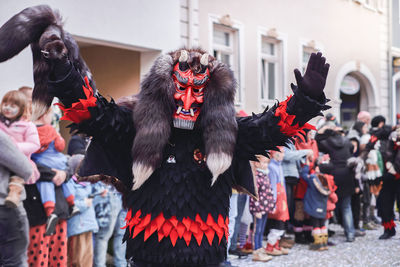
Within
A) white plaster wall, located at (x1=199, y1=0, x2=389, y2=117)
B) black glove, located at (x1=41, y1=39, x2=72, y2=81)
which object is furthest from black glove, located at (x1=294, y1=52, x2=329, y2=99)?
white plaster wall, located at (x1=199, y1=0, x2=389, y2=117)

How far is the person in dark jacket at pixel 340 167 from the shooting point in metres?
7.63

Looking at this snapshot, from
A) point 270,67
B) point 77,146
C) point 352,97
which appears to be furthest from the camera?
point 352,97

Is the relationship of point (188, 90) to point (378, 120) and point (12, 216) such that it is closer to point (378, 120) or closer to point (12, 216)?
point (12, 216)

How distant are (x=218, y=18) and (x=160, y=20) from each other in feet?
5.47

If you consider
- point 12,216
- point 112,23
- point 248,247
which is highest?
point 112,23

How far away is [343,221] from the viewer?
Result: 7926mm

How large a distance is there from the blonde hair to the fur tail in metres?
1.53

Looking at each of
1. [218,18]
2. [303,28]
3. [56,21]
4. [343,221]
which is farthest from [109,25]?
[303,28]

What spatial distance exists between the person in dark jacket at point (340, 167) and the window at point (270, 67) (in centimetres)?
384

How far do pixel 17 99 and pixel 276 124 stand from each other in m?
2.32

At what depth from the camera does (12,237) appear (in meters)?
3.80

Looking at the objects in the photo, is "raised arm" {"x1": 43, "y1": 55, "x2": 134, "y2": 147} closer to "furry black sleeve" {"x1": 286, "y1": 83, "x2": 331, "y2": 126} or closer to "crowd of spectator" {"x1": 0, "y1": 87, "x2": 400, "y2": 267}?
"crowd of spectator" {"x1": 0, "y1": 87, "x2": 400, "y2": 267}

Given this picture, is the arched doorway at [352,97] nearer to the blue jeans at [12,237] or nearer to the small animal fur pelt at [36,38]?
the blue jeans at [12,237]

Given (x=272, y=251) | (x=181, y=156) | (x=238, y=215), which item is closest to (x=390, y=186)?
(x=272, y=251)
